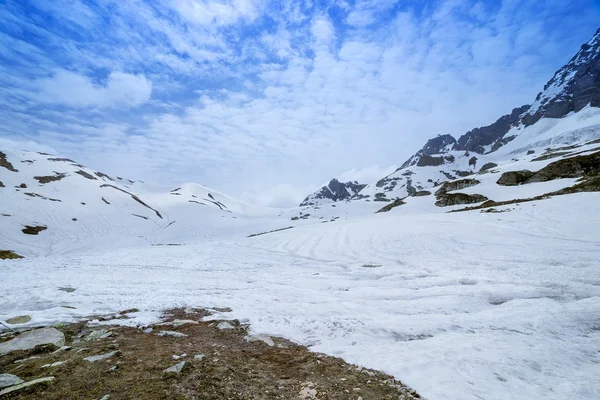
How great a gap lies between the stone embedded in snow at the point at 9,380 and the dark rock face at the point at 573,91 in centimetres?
21063

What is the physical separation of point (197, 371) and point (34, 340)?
14.2 ft

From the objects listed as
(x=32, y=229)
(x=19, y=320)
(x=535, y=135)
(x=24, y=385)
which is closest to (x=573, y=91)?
(x=535, y=135)

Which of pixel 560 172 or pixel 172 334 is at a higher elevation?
pixel 560 172

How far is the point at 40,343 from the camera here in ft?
18.4

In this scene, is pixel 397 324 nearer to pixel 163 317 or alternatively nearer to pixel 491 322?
pixel 491 322

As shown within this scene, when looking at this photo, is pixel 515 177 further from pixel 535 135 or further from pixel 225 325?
pixel 535 135

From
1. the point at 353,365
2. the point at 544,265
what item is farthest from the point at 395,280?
the point at 353,365

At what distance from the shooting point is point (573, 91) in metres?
163

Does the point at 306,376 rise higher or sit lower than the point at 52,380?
lower

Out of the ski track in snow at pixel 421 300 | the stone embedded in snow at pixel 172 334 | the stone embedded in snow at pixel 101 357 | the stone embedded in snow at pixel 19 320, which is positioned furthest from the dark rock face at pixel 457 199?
the stone embedded in snow at pixel 19 320

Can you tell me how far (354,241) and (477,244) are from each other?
881 cm

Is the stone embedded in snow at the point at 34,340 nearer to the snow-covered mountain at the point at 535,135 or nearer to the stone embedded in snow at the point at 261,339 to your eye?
the stone embedded in snow at the point at 261,339

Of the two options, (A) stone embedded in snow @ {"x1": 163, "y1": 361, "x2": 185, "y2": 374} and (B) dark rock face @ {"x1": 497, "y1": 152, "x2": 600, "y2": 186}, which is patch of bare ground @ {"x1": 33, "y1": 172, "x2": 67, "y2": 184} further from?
(B) dark rock face @ {"x1": 497, "y1": 152, "x2": 600, "y2": 186}

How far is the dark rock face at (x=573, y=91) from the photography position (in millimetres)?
148375
